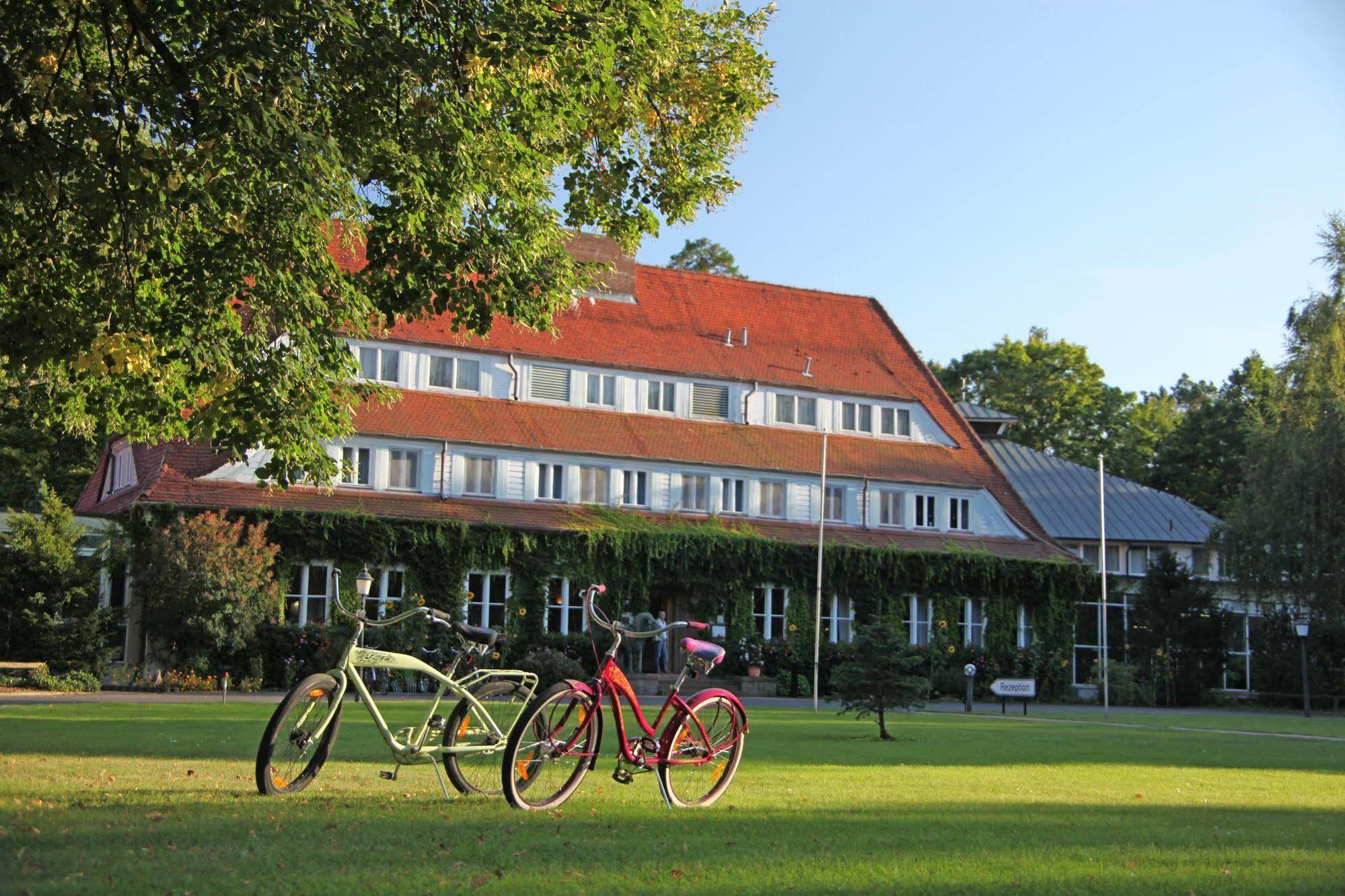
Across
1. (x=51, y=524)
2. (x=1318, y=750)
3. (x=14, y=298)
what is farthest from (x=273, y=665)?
(x=1318, y=750)

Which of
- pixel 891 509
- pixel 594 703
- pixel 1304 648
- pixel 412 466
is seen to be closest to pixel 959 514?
pixel 891 509

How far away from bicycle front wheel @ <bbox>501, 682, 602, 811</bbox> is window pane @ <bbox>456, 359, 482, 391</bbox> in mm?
34012

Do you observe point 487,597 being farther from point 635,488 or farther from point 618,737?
point 618,737

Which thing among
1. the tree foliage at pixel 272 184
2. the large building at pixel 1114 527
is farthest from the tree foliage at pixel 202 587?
the large building at pixel 1114 527

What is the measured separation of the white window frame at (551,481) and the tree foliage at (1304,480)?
73.4 ft

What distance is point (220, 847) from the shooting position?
7.50 metres

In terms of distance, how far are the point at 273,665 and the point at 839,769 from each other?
944 inches

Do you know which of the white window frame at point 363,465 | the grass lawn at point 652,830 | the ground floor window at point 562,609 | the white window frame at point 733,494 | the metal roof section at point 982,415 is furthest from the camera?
the metal roof section at point 982,415

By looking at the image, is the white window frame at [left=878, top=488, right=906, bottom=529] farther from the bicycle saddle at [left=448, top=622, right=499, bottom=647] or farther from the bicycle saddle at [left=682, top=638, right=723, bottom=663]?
the bicycle saddle at [left=448, top=622, right=499, bottom=647]

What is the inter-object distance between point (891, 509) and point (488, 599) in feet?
47.2

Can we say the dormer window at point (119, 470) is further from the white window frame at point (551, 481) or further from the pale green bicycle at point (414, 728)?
the pale green bicycle at point (414, 728)

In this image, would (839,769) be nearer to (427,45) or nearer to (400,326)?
(427,45)

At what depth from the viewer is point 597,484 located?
42938mm

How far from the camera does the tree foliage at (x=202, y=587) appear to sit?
3334 centimetres
